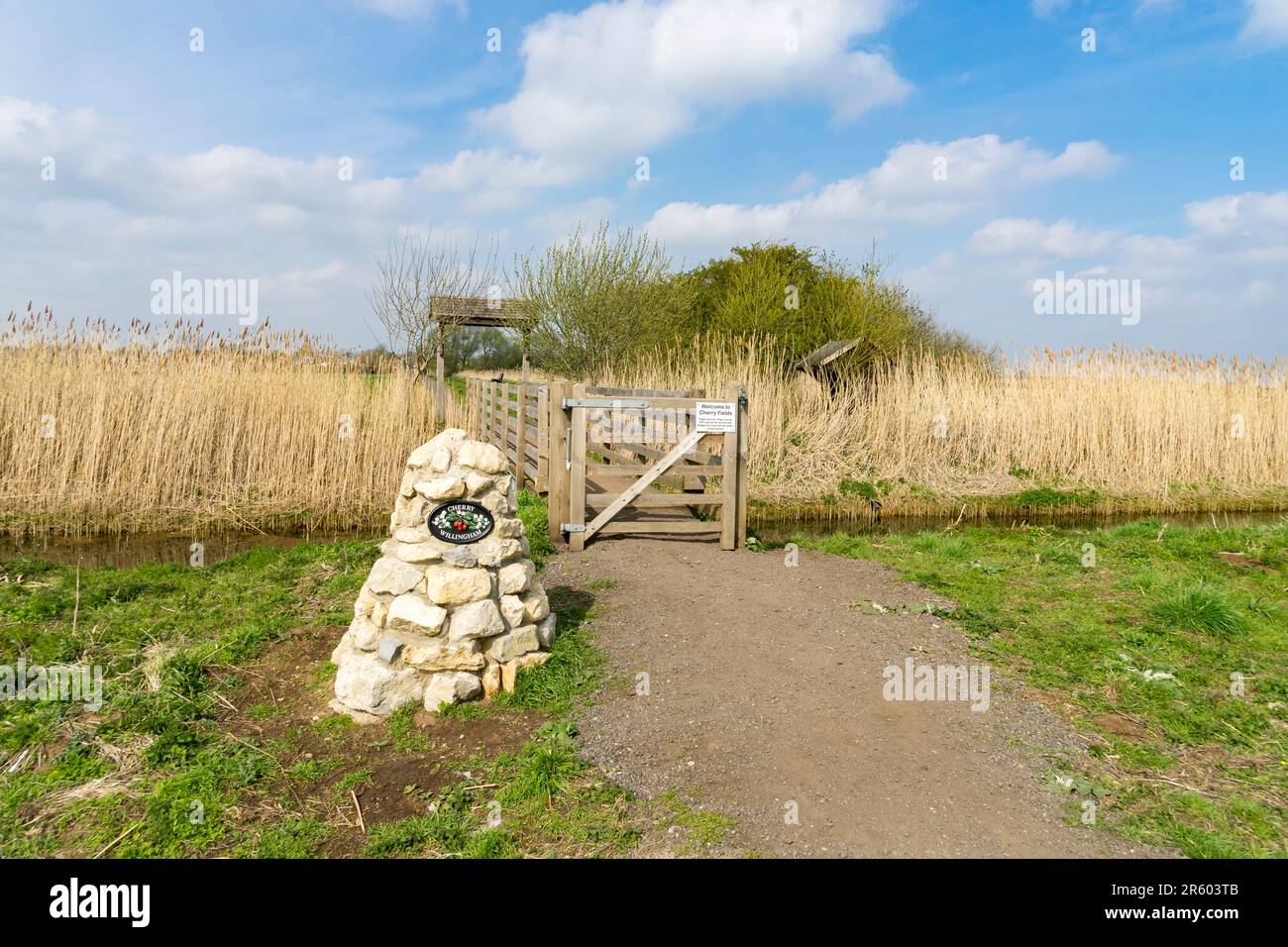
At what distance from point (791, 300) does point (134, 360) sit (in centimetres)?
1307

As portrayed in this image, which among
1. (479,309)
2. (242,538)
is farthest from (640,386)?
(479,309)

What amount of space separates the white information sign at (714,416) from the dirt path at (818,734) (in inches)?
83.2

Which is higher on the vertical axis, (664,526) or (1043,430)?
(1043,430)

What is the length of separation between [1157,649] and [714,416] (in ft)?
14.0

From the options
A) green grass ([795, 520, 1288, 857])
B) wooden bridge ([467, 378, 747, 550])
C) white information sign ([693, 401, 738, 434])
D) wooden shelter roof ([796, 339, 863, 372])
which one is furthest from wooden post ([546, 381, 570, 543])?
wooden shelter roof ([796, 339, 863, 372])

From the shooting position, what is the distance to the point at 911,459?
46.4 feet

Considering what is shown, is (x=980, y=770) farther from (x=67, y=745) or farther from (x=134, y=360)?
(x=134, y=360)

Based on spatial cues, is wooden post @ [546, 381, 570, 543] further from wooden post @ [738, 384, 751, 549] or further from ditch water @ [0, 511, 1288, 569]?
ditch water @ [0, 511, 1288, 569]

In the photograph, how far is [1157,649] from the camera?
17.2 feet

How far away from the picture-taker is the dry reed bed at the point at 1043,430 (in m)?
13.9

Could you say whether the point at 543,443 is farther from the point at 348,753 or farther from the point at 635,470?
the point at 348,753

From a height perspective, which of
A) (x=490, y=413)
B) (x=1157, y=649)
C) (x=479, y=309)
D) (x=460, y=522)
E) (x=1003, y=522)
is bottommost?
(x=1157, y=649)
